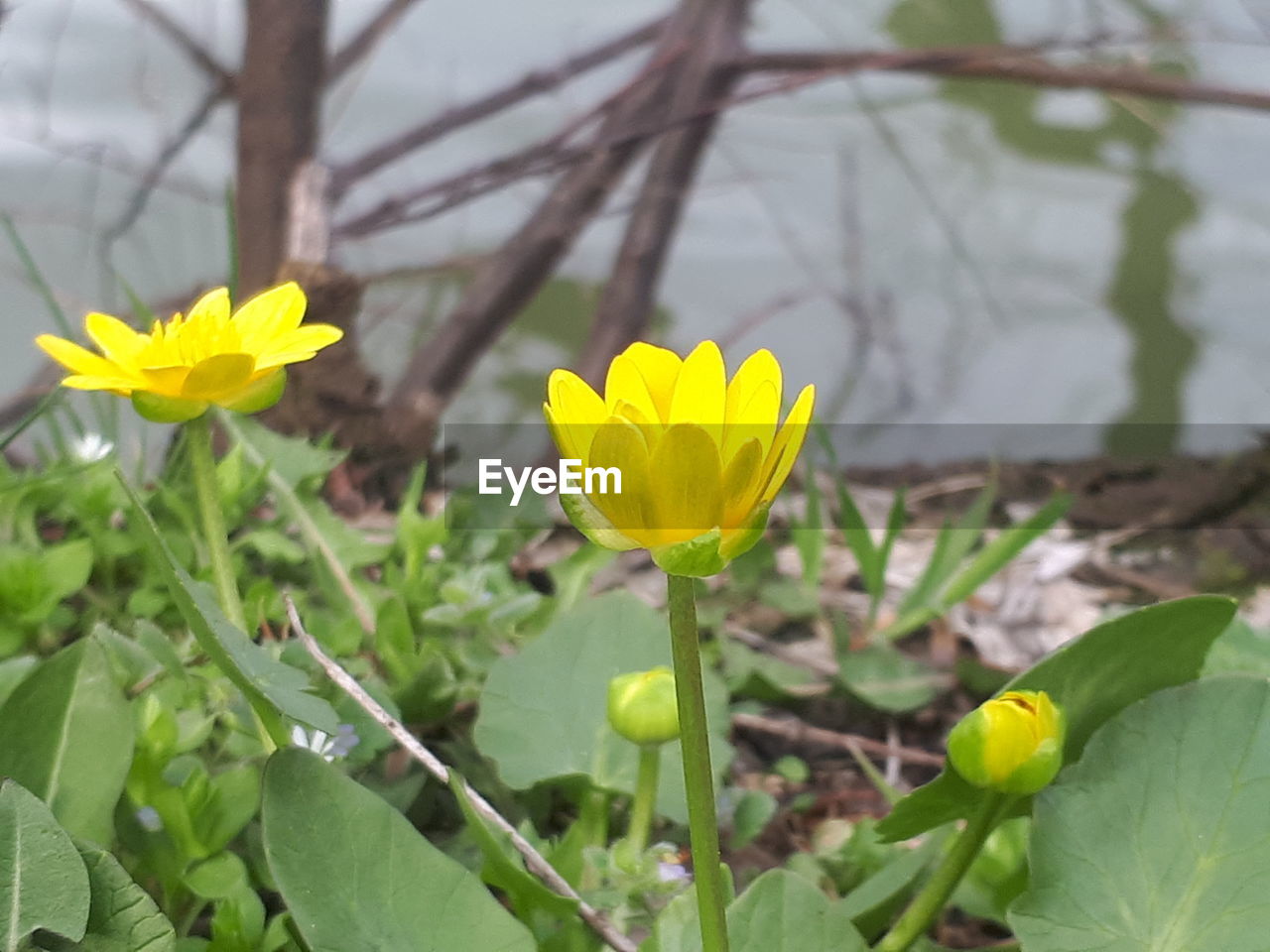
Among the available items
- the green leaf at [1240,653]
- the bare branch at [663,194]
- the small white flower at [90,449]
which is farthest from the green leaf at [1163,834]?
the bare branch at [663,194]

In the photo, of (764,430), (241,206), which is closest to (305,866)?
(764,430)

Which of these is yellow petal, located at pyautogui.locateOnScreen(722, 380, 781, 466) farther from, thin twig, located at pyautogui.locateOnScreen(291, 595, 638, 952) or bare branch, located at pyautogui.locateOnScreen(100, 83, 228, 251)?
bare branch, located at pyautogui.locateOnScreen(100, 83, 228, 251)

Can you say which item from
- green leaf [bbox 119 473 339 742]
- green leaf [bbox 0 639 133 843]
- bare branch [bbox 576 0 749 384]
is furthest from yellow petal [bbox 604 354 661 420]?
bare branch [bbox 576 0 749 384]

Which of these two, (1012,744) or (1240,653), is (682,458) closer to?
(1012,744)

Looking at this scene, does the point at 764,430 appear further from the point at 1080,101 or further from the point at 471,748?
the point at 1080,101

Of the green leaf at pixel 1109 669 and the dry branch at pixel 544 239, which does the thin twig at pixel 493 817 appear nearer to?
the green leaf at pixel 1109 669
